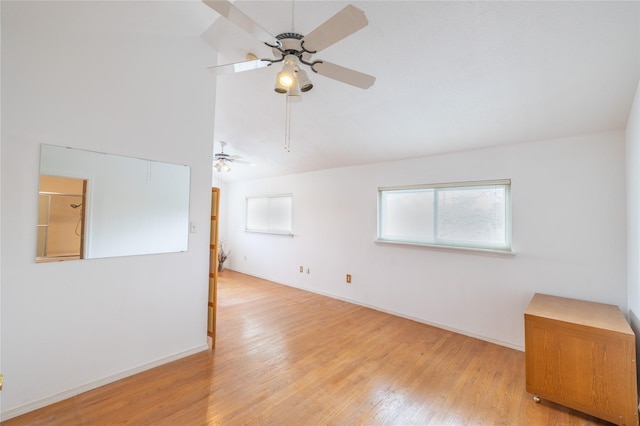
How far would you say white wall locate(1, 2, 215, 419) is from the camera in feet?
5.99

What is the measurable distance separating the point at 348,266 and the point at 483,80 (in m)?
3.12

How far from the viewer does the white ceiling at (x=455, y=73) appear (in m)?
1.78

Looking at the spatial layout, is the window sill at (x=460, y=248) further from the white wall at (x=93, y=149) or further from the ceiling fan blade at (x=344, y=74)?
the white wall at (x=93, y=149)

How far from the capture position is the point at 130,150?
2.31m

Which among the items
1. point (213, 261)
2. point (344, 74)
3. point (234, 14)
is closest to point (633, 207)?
point (344, 74)

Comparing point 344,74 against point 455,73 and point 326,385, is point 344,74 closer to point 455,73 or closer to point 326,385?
point 455,73

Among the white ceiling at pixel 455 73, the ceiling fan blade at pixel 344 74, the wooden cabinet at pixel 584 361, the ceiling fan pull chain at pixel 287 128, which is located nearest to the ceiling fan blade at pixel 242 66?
the ceiling fan blade at pixel 344 74

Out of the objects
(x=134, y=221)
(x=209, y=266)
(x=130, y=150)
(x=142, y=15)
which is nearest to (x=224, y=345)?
(x=209, y=266)

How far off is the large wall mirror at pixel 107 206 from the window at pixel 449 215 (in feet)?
9.10

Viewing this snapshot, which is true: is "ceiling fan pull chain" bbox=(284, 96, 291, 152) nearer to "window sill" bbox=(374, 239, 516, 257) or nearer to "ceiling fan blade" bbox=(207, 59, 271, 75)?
"ceiling fan blade" bbox=(207, 59, 271, 75)

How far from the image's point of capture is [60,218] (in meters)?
2.00

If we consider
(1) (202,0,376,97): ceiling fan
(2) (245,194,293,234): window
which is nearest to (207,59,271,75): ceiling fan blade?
(1) (202,0,376,97): ceiling fan

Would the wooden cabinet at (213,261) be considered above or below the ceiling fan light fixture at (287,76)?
below

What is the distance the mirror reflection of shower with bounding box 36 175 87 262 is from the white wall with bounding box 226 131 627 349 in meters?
3.36
